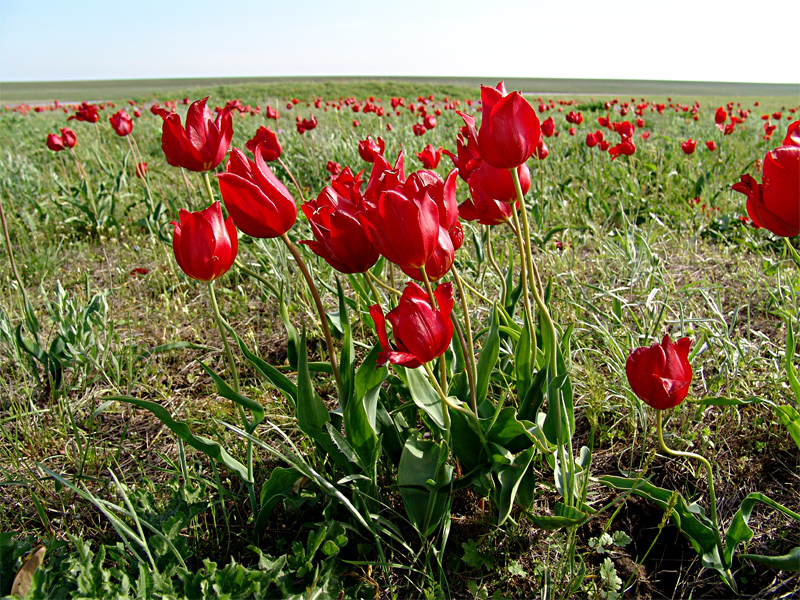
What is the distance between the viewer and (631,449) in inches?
57.1

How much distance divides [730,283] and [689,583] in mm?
1758

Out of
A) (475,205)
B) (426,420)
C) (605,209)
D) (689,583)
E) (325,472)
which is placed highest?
(475,205)

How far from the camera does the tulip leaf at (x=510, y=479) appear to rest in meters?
1.10

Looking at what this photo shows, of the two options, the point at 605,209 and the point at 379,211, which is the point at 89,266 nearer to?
the point at 379,211

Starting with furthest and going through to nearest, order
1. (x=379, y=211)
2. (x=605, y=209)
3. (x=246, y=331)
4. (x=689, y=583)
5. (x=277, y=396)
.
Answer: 1. (x=605, y=209)
2. (x=246, y=331)
3. (x=277, y=396)
4. (x=689, y=583)
5. (x=379, y=211)

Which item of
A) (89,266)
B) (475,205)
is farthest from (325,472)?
(89,266)

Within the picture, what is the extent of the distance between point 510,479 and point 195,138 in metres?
1.19

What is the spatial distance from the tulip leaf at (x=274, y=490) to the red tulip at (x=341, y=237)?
53cm

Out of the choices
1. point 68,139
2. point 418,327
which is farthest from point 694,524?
point 68,139

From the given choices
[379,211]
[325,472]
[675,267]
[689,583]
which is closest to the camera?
[379,211]

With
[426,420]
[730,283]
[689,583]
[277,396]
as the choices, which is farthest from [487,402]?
[730,283]

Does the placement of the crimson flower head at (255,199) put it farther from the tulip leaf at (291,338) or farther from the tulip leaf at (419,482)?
the tulip leaf at (419,482)

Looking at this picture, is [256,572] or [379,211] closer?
[379,211]

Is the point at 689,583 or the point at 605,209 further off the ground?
the point at 605,209
